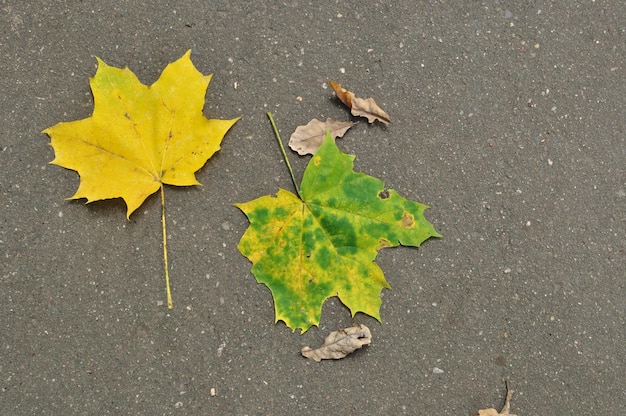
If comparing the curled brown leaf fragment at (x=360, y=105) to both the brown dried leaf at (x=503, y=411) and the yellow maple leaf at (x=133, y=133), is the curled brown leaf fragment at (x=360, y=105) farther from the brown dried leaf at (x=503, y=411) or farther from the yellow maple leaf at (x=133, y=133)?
the brown dried leaf at (x=503, y=411)

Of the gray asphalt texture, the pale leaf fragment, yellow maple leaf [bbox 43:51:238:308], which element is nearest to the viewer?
yellow maple leaf [bbox 43:51:238:308]

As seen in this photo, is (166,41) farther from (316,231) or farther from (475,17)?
(475,17)

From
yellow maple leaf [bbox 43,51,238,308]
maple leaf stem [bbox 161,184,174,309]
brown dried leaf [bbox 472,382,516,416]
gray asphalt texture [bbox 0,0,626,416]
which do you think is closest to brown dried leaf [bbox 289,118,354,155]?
gray asphalt texture [bbox 0,0,626,416]

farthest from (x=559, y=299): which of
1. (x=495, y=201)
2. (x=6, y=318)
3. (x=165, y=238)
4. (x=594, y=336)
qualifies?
(x=6, y=318)

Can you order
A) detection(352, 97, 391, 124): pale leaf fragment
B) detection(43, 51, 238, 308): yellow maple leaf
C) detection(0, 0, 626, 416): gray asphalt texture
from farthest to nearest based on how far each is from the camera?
1. detection(352, 97, 391, 124): pale leaf fragment
2. detection(0, 0, 626, 416): gray asphalt texture
3. detection(43, 51, 238, 308): yellow maple leaf

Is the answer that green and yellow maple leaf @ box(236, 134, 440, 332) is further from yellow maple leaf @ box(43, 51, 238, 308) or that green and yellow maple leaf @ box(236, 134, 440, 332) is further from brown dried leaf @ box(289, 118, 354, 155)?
yellow maple leaf @ box(43, 51, 238, 308)

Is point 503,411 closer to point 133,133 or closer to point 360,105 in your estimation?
point 360,105

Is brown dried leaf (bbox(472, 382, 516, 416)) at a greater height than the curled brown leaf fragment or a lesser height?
lesser
